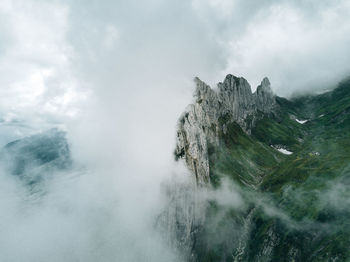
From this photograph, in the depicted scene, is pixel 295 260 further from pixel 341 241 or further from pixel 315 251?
pixel 341 241

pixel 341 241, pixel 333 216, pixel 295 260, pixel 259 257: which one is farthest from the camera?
pixel 259 257

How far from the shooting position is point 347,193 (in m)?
196

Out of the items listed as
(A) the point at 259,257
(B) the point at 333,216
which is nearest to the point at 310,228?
(B) the point at 333,216

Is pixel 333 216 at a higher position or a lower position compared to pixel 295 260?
higher

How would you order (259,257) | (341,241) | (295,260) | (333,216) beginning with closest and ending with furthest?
(341,241) < (295,260) < (333,216) < (259,257)

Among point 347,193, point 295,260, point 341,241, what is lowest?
point 295,260

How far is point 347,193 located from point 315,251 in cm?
6653

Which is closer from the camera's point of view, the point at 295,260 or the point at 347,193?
the point at 295,260

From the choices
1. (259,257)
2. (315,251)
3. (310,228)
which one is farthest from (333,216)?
(259,257)

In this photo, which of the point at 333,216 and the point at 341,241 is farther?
the point at 333,216

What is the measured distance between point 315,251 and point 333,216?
35387 mm

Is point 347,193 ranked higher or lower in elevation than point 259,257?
higher

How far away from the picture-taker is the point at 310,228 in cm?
18062

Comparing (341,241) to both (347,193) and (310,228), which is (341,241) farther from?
(347,193)
